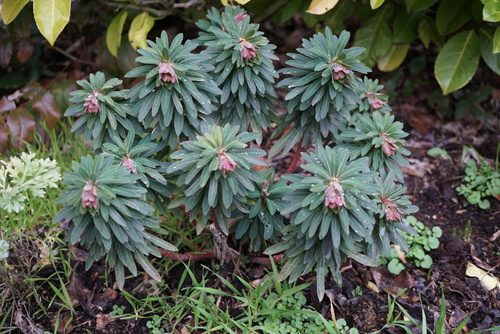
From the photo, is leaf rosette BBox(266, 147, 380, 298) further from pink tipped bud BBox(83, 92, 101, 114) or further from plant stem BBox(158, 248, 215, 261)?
pink tipped bud BBox(83, 92, 101, 114)

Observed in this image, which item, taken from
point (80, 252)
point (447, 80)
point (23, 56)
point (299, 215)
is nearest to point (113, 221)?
point (299, 215)

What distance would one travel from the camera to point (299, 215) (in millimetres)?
1763

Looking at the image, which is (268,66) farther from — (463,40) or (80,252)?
(463,40)

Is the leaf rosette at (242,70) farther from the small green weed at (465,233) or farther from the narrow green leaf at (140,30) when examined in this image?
the small green weed at (465,233)

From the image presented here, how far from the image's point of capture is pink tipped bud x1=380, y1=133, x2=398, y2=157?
77.9 inches

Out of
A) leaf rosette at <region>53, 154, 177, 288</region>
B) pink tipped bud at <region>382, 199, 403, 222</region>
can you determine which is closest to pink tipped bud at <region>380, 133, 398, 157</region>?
pink tipped bud at <region>382, 199, 403, 222</region>

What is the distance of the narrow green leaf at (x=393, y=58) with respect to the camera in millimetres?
3396

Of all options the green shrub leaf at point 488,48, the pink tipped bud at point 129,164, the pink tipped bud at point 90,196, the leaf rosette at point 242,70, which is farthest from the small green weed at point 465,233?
the pink tipped bud at point 90,196

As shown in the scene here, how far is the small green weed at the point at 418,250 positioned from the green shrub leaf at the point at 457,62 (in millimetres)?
885

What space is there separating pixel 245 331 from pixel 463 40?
223 cm

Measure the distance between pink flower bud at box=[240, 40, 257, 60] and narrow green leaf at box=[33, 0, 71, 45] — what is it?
0.86 metres

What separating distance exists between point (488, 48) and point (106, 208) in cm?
251

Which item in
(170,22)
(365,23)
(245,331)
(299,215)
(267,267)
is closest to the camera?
(299,215)

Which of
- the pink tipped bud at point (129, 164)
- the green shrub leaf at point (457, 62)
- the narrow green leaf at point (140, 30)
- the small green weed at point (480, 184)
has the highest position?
the narrow green leaf at point (140, 30)
